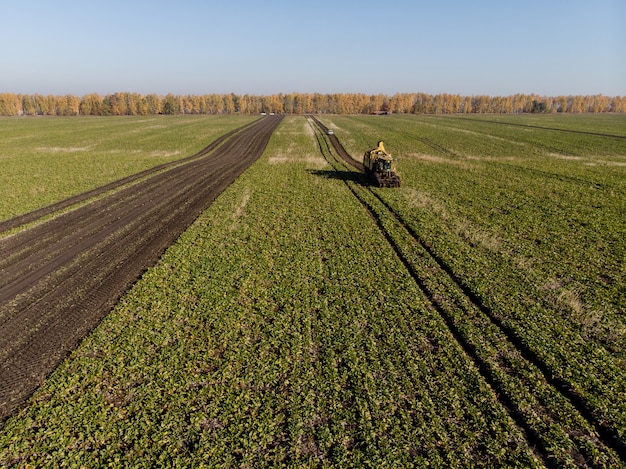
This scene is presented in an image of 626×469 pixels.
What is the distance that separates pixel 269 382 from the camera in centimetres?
962

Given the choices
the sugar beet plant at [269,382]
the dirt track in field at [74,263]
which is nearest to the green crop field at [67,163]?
the dirt track in field at [74,263]

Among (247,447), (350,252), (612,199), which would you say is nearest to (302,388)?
(247,447)

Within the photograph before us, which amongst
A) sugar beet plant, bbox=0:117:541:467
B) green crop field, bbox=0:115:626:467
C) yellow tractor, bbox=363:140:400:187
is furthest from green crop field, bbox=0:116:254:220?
yellow tractor, bbox=363:140:400:187

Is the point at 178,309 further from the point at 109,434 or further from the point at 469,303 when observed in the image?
the point at 469,303

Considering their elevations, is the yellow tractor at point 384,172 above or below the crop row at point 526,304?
above

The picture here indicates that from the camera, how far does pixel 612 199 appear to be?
90.6 feet

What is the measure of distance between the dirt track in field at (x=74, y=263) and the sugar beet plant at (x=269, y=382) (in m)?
0.85

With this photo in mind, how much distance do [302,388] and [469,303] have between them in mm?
7568

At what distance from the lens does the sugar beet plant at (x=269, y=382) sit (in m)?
7.77

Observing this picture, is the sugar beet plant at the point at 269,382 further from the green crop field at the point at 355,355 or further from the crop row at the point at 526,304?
the crop row at the point at 526,304

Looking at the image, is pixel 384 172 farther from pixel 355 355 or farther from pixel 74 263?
pixel 74 263

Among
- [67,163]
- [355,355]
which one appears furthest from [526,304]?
[67,163]

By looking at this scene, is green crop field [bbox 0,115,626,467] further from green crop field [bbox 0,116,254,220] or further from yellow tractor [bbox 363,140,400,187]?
green crop field [bbox 0,116,254,220]

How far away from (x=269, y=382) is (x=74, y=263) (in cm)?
1249
